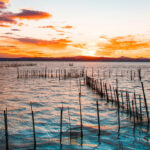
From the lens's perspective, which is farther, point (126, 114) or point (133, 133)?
point (126, 114)

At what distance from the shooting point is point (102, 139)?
9281mm

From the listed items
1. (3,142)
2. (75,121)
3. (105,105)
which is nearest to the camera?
(3,142)

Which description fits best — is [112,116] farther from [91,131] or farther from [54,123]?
[54,123]

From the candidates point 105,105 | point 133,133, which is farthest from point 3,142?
point 105,105

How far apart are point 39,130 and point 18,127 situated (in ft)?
5.37

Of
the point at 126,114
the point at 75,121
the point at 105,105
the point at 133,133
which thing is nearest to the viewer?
the point at 133,133

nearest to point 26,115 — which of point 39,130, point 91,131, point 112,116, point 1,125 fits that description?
point 1,125

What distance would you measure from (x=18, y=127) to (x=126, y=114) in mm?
8272

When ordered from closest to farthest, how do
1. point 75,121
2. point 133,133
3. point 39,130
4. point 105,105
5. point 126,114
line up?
point 133,133 < point 39,130 < point 75,121 < point 126,114 < point 105,105

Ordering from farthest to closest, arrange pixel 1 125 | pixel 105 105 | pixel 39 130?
pixel 105 105 < pixel 1 125 < pixel 39 130

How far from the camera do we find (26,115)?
14125mm

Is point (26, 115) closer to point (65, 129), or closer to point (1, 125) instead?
point (1, 125)

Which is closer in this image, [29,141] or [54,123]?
[29,141]

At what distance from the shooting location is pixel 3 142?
9000 millimetres
